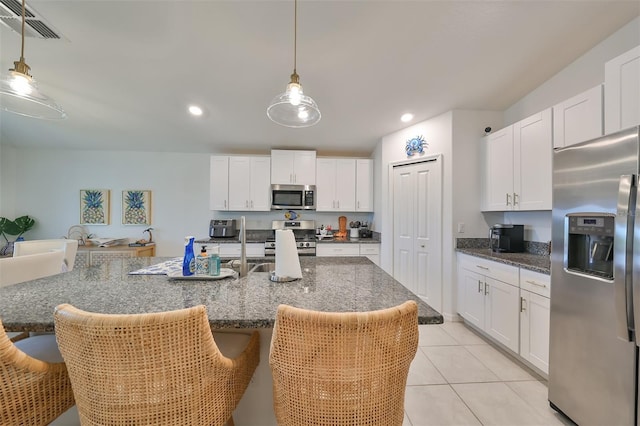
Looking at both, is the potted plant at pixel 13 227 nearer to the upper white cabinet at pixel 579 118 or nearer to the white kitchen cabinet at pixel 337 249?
the white kitchen cabinet at pixel 337 249

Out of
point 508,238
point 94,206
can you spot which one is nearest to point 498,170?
point 508,238

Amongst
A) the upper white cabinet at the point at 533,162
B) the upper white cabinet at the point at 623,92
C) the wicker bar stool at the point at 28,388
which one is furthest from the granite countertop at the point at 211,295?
the upper white cabinet at the point at 533,162

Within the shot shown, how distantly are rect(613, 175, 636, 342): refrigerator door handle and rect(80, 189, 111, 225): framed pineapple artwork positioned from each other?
236 inches

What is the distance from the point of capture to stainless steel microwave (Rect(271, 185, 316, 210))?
4.01 m

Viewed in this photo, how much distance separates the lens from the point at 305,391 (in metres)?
0.77

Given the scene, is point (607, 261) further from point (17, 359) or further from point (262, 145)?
point (262, 145)

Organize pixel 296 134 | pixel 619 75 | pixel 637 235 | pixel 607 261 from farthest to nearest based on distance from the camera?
pixel 296 134
pixel 619 75
pixel 607 261
pixel 637 235

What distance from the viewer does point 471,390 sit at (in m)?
1.83

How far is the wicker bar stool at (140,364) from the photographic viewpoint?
704 millimetres

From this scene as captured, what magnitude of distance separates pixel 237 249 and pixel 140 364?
Result: 3.10 m

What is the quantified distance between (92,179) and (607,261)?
633 cm

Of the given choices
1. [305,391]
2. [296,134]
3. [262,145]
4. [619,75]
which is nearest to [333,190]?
[296,134]

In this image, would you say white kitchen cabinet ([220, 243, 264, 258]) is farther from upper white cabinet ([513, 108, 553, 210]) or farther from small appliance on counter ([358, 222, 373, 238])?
upper white cabinet ([513, 108, 553, 210])

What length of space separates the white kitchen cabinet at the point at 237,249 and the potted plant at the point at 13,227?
3.34 meters
